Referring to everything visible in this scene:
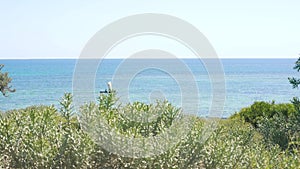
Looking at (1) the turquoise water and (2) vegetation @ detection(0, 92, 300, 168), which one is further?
(1) the turquoise water

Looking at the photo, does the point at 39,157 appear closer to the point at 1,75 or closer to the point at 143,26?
the point at 143,26

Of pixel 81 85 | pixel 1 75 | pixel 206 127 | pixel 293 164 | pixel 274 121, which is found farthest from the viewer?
pixel 1 75

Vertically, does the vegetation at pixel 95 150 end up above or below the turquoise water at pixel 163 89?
above

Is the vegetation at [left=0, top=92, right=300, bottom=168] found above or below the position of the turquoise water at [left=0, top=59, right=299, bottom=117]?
above

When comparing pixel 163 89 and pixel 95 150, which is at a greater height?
pixel 95 150

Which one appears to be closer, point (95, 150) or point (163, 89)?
point (95, 150)

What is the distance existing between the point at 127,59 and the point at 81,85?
73cm

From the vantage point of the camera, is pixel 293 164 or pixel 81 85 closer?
pixel 293 164

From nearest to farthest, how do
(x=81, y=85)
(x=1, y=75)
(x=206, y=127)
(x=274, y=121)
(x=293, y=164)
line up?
(x=293, y=164)
(x=206, y=127)
(x=81, y=85)
(x=274, y=121)
(x=1, y=75)

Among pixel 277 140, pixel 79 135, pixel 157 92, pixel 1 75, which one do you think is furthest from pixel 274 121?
pixel 1 75

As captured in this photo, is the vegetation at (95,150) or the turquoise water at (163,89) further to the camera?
the turquoise water at (163,89)

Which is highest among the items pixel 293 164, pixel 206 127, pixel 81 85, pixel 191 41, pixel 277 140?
pixel 191 41

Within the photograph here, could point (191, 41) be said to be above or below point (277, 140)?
above

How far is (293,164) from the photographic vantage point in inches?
104
